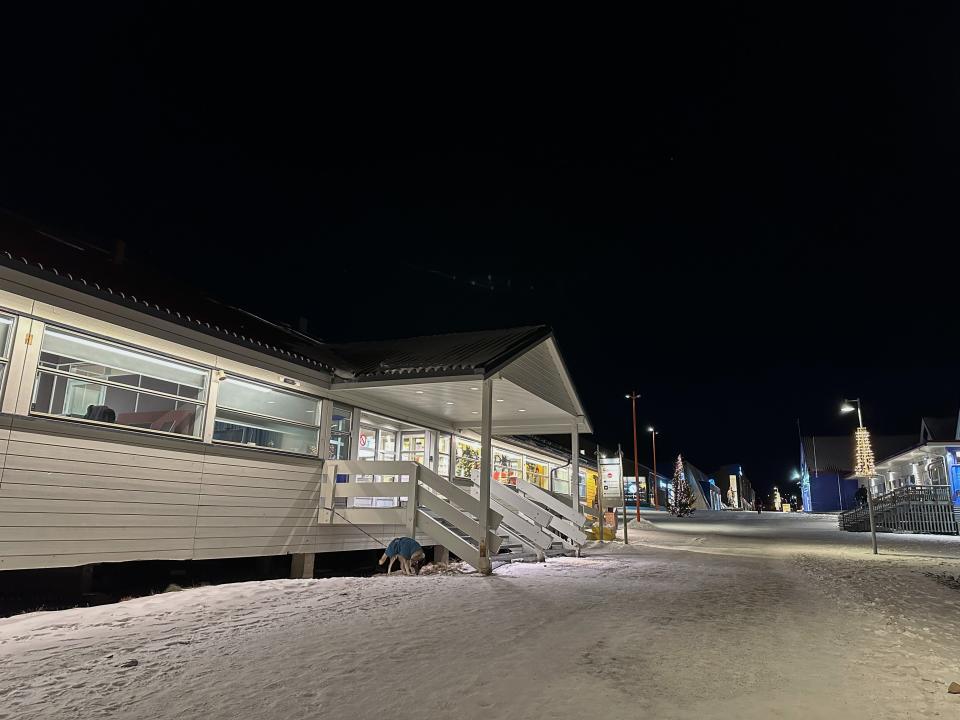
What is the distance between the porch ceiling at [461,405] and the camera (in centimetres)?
1276

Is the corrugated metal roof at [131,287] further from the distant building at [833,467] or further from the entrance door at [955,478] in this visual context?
the distant building at [833,467]

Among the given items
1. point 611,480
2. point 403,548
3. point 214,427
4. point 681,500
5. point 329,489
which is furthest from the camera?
point 681,500

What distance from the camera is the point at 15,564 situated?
7059mm

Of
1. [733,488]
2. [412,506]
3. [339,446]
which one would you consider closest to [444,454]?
[339,446]

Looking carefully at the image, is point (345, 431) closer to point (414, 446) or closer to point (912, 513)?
point (414, 446)

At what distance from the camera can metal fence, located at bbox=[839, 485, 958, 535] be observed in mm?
25203

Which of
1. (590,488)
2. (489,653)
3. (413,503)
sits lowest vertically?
(489,653)

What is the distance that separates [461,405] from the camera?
48.6 ft

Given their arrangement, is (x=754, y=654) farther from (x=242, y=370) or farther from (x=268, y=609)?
(x=242, y=370)

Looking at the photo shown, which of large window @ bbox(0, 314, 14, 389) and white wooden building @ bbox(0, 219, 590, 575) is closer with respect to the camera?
large window @ bbox(0, 314, 14, 389)

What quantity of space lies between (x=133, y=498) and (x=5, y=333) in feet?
8.82

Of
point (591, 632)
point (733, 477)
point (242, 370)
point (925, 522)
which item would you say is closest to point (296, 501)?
point (242, 370)

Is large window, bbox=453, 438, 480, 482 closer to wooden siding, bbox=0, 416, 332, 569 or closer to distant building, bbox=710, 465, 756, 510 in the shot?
wooden siding, bbox=0, 416, 332, 569

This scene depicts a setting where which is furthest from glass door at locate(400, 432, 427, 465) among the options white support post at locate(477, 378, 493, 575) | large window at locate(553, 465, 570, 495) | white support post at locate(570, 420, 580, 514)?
large window at locate(553, 465, 570, 495)
